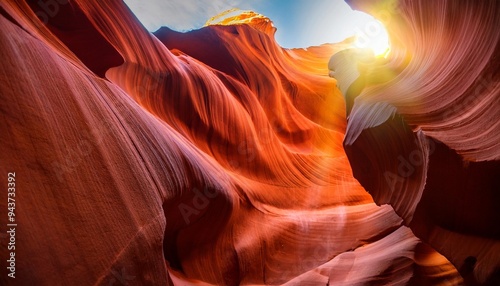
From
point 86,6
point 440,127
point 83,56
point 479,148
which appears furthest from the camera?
point 86,6

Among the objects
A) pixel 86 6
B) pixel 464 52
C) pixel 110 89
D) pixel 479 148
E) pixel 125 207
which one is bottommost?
pixel 125 207

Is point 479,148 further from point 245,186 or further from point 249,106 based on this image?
point 249,106

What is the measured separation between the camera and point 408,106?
4262 mm

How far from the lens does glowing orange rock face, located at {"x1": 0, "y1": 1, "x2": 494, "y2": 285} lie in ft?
7.80

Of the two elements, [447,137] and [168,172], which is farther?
[168,172]

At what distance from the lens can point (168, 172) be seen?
3941 millimetres

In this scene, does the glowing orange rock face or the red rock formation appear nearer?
the glowing orange rock face

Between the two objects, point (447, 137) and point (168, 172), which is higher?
point (447, 137)

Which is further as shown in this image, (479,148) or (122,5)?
(122,5)

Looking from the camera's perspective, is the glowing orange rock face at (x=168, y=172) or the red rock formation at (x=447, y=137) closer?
the glowing orange rock face at (x=168, y=172)

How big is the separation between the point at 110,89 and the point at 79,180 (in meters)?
1.59

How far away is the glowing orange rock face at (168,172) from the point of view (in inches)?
93.7

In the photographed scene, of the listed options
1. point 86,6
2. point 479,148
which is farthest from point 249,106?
point 479,148

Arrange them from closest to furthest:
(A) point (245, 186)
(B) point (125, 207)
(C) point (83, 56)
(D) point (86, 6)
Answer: (B) point (125, 207)
(C) point (83, 56)
(D) point (86, 6)
(A) point (245, 186)
